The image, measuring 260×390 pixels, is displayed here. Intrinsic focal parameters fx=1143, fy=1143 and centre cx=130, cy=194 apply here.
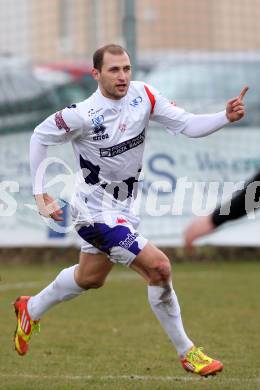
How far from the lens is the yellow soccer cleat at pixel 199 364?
7023 millimetres

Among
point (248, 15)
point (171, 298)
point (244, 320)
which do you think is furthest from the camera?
point (248, 15)

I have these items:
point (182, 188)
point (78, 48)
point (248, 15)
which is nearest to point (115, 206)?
point (182, 188)

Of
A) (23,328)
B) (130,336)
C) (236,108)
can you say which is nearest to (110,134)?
(236,108)

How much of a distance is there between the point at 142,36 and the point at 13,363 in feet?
46.0

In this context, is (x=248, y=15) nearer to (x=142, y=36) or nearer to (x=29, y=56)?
(x=142, y=36)

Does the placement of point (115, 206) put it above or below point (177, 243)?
above

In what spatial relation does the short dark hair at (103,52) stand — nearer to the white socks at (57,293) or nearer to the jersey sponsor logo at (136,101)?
the jersey sponsor logo at (136,101)

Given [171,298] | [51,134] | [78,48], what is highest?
[51,134]

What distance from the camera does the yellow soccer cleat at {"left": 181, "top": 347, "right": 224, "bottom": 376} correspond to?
7.02 metres

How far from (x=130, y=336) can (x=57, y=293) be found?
1712 mm

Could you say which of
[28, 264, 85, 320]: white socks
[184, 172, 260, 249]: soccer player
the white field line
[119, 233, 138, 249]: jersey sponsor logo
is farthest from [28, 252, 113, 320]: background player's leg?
[184, 172, 260, 249]: soccer player

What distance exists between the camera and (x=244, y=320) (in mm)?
10039

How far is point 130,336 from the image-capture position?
9.27 meters

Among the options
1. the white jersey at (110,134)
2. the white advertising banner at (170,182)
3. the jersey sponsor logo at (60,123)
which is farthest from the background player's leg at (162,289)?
the white advertising banner at (170,182)
